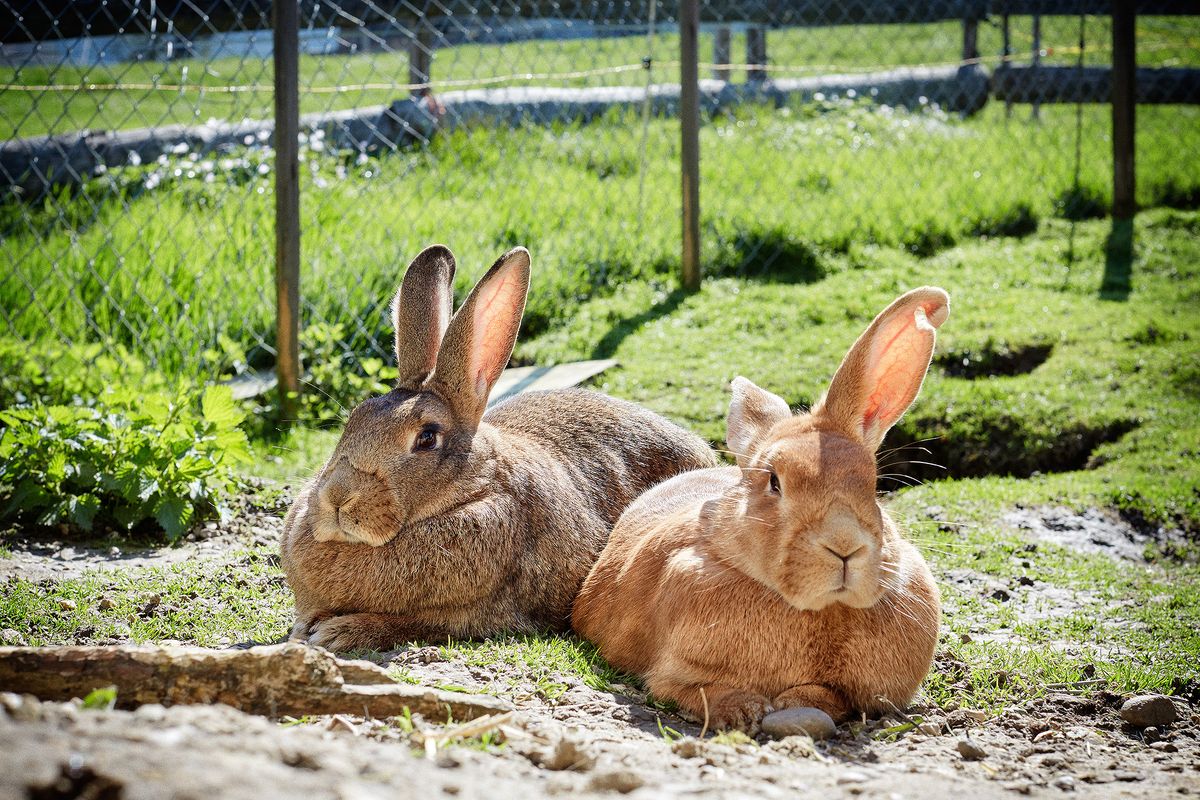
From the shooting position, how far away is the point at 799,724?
316cm

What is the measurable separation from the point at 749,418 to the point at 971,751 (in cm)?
118

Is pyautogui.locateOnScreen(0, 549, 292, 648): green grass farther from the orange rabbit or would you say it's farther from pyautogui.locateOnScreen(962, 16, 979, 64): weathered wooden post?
pyautogui.locateOnScreen(962, 16, 979, 64): weathered wooden post

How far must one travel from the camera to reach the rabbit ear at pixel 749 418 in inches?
145

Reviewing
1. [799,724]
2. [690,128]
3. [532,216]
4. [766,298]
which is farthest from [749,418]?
[532,216]

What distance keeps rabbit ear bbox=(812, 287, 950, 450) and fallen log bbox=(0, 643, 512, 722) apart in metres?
1.28

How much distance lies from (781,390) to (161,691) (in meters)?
4.06

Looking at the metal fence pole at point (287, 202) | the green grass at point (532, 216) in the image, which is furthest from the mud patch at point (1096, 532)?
the metal fence pole at point (287, 202)

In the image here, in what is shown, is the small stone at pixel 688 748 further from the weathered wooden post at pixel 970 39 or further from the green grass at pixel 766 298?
the weathered wooden post at pixel 970 39

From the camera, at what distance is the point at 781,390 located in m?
6.36

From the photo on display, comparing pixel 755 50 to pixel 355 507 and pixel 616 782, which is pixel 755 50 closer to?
pixel 355 507

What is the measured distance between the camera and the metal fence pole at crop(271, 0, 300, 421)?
258 inches

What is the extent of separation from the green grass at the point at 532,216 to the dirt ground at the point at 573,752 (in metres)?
4.19

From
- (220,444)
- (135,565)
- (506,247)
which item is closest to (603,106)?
(506,247)

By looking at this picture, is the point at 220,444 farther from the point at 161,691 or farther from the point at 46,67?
the point at 46,67
